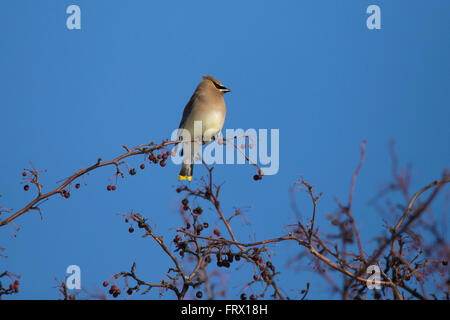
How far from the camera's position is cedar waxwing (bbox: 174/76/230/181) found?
546cm

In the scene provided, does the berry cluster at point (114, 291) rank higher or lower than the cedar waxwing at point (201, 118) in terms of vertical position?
lower

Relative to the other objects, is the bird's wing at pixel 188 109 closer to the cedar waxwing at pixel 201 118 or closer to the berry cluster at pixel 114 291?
the cedar waxwing at pixel 201 118

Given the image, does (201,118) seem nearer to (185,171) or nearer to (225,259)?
(185,171)

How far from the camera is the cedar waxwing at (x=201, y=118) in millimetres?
5465

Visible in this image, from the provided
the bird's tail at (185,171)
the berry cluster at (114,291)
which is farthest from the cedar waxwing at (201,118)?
the berry cluster at (114,291)

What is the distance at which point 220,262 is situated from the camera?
275cm

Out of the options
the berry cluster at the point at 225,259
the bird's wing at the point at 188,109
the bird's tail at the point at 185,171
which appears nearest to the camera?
the berry cluster at the point at 225,259

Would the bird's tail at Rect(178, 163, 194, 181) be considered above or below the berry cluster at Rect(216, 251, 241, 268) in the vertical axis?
above

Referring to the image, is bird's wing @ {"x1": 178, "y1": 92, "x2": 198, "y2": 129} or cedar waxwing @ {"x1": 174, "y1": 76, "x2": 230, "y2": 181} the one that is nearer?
cedar waxwing @ {"x1": 174, "y1": 76, "x2": 230, "y2": 181}

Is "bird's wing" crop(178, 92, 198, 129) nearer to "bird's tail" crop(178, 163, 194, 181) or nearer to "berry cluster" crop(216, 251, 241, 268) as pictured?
"bird's tail" crop(178, 163, 194, 181)

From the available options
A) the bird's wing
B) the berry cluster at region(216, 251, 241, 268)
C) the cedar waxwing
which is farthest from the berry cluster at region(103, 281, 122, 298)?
the bird's wing
